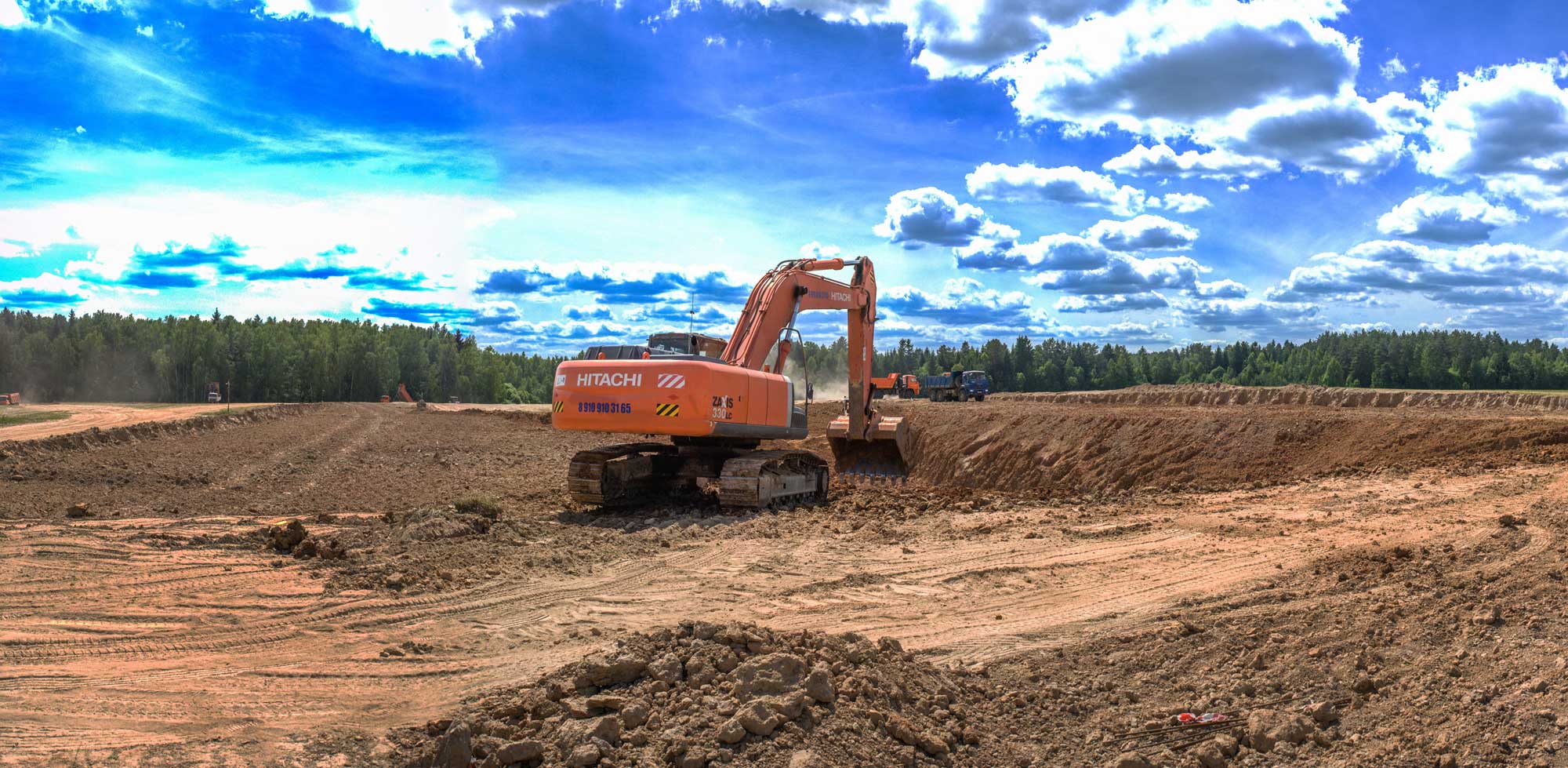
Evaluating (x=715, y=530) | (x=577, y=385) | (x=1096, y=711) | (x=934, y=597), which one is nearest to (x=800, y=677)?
(x=1096, y=711)

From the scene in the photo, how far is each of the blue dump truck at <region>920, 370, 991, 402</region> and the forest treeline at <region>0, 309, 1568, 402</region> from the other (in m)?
11.5

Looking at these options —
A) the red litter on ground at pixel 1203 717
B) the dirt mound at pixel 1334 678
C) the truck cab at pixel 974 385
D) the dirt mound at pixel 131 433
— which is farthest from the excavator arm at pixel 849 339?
the truck cab at pixel 974 385

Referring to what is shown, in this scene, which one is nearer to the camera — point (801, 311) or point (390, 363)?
point (801, 311)

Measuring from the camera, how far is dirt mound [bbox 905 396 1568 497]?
1769 cm

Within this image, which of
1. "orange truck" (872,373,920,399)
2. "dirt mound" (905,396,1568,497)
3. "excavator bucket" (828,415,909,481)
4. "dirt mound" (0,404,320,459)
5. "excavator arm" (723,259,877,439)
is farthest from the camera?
"orange truck" (872,373,920,399)

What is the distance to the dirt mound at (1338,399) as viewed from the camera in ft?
128

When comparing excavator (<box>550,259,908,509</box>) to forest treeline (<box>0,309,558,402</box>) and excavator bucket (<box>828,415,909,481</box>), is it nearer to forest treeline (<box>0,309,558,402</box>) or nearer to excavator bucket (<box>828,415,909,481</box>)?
excavator bucket (<box>828,415,909,481</box>)

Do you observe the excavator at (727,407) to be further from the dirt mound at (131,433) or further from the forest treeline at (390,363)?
the forest treeline at (390,363)

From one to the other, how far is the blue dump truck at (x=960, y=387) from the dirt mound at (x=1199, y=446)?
86.7 ft

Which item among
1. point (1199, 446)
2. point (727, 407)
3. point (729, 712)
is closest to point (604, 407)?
point (727, 407)

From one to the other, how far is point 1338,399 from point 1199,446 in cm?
2751

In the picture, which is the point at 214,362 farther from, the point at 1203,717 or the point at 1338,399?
the point at 1203,717

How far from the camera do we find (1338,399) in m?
43.0

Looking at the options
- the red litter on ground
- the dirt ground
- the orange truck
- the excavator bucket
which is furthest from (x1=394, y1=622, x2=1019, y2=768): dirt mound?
the orange truck
